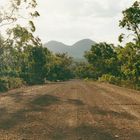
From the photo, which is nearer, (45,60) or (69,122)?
(69,122)

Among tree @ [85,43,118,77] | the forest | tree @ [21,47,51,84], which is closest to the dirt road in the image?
the forest

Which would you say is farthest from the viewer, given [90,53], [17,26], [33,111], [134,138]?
[90,53]

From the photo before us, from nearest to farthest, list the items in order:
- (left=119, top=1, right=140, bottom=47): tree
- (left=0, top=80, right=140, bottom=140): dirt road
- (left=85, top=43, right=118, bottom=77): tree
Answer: (left=0, top=80, right=140, bottom=140): dirt road
(left=119, top=1, right=140, bottom=47): tree
(left=85, top=43, right=118, bottom=77): tree

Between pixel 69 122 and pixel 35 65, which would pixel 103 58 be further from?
pixel 69 122

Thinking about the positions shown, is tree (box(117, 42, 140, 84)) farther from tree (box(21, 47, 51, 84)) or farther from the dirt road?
the dirt road

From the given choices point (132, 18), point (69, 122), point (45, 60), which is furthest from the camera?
point (45, 60)

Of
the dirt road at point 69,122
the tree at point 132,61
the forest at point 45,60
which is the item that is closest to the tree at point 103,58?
the forest at point 45,60

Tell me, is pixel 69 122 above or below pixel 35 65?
below

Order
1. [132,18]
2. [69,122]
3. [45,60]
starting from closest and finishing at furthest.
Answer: [69,122]
[132,18]
[45,60]

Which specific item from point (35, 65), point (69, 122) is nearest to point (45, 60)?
point (35, 65)

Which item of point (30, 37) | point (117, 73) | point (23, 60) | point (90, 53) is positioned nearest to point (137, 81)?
point (30, 37)

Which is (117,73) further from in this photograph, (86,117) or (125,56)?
(86,117)

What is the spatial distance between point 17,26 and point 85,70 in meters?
55.1

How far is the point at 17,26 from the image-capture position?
48812mm
